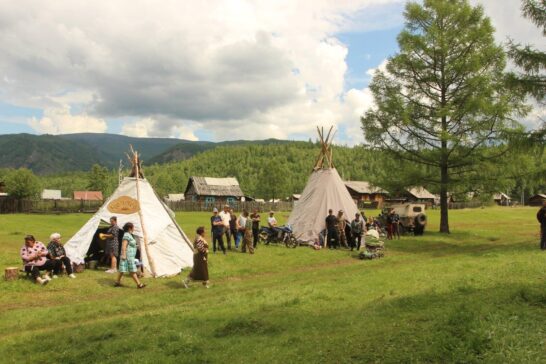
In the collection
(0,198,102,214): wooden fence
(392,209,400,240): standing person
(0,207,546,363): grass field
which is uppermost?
(0,198,102,214): wooden fence

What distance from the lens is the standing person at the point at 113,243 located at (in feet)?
48.3

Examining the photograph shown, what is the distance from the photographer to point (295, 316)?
859 centimetres

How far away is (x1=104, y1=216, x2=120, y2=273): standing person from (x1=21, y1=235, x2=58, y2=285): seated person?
192cm

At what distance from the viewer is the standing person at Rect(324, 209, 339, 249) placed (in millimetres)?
20500

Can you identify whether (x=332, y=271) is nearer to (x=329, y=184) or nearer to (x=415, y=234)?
(x=329, y=184)

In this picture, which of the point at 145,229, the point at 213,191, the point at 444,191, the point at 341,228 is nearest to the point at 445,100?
the point at 444,191

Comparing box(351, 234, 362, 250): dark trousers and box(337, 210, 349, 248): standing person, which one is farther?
box(337, 210, 349, 248): standing person

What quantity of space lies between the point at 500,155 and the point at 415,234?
6.17 m

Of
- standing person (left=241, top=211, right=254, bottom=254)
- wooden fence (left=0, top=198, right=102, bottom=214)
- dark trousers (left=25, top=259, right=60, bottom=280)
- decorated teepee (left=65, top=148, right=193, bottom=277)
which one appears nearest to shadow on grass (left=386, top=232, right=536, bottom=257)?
standing person (left=241, top=211, right=254, bottom=254)

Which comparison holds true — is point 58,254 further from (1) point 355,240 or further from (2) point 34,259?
(1) point 355,240

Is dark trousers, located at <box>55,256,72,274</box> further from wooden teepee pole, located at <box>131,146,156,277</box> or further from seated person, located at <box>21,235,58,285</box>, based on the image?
wooden teepee pole, located at <box>131,146,156,277</box>

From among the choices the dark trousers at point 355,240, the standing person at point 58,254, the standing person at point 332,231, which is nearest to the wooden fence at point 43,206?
the standing person at point 332,231

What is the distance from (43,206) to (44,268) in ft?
134

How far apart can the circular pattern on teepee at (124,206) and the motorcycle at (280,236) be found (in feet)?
23.8
